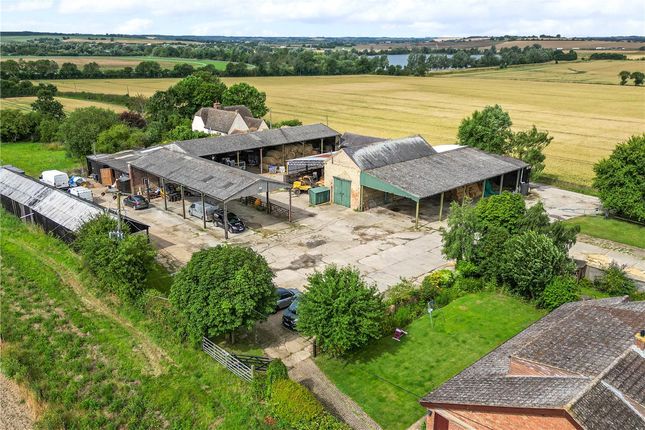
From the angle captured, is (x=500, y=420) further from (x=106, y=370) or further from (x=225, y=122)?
(x=225, y=122)

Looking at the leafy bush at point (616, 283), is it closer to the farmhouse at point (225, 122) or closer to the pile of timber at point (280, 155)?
the pile of timber at point (280, 155)

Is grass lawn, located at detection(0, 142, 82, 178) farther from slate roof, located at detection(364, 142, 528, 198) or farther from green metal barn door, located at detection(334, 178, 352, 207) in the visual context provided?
slate roof, located at detection(364, 142, 528, 198)

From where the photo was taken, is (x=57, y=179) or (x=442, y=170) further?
(x=57, y=179)

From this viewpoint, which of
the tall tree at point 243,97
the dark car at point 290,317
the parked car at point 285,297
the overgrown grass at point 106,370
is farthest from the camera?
the tall tree at point 243,97

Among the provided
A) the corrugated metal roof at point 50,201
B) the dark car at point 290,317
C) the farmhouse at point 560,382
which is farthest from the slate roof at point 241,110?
the farmhouse at point 560,382

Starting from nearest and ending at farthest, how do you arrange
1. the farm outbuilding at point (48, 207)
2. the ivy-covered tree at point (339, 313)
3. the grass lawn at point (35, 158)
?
the ivy-covered tree at point (339, 313), the farm outbuilding at point (48, 207), the grass lawn at point (35, 158)

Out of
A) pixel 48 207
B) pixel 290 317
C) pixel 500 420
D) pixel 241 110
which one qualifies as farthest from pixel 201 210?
pixel 241 110

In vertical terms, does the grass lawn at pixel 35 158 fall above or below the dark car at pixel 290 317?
below
